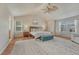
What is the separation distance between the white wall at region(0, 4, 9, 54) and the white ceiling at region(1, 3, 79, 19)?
104 mm

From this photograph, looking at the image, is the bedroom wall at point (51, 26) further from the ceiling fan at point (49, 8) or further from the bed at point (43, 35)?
the ceiling fan at point (49, 8)

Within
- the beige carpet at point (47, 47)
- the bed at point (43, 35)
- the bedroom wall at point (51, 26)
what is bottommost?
the beige carpet at point (47, 47)

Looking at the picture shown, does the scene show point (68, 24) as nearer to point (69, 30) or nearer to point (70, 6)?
point (69, 30)

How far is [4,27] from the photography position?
232 cm

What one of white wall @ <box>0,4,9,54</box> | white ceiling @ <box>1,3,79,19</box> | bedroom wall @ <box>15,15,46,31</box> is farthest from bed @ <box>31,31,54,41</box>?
white wall @ <box>0,4,9,54</box>

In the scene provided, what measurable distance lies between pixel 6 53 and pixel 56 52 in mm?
884

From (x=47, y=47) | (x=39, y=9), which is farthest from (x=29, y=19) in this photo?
(x=47, y=47)

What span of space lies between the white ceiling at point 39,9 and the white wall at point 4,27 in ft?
0.34

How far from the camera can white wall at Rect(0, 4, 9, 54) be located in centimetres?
224

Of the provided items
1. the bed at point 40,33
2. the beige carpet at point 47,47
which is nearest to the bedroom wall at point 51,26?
the bed at point 40,33

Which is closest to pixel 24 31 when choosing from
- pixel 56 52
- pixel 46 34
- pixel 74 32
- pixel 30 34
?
pixel 30 34

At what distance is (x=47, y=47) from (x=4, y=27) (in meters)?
→ 0.85

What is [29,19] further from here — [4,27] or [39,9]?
[4,27]

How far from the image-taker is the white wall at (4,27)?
224cm
